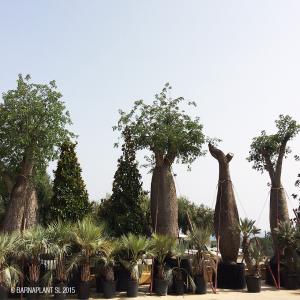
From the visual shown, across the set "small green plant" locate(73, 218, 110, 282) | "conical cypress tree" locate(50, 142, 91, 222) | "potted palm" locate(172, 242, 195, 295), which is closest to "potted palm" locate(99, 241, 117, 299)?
"small green plant" locate(73, 218, 110, 282)

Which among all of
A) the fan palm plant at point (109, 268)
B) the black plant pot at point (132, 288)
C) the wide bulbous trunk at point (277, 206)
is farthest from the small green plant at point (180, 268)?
the wide bulbous trunk at point (277, 206)

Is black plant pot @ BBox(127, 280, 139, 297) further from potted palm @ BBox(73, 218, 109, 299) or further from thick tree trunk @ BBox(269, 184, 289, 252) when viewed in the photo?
thick tree trunk @ BBox(269, 184, 289, 252)

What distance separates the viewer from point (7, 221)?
47.2 ft

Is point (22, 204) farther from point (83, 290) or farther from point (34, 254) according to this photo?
point (83, 290)

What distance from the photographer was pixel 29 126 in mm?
14523

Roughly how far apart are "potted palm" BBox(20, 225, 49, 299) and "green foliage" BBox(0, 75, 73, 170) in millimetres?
4135

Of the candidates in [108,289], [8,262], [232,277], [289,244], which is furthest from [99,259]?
[289,244]

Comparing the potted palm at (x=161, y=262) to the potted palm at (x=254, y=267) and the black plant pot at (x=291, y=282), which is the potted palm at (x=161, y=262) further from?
the black plant pot at (x=291, y=282)

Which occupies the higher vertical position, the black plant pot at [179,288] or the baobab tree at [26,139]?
the baobab tree at [26,139]

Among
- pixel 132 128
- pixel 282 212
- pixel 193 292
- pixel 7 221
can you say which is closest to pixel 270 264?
pixel 282 212

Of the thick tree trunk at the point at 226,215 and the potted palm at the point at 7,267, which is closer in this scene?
the potted palm at the point at 7,267

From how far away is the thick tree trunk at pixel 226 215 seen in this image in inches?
569

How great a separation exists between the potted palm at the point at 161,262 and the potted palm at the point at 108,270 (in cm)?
130

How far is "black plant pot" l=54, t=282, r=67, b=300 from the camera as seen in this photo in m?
10.9
